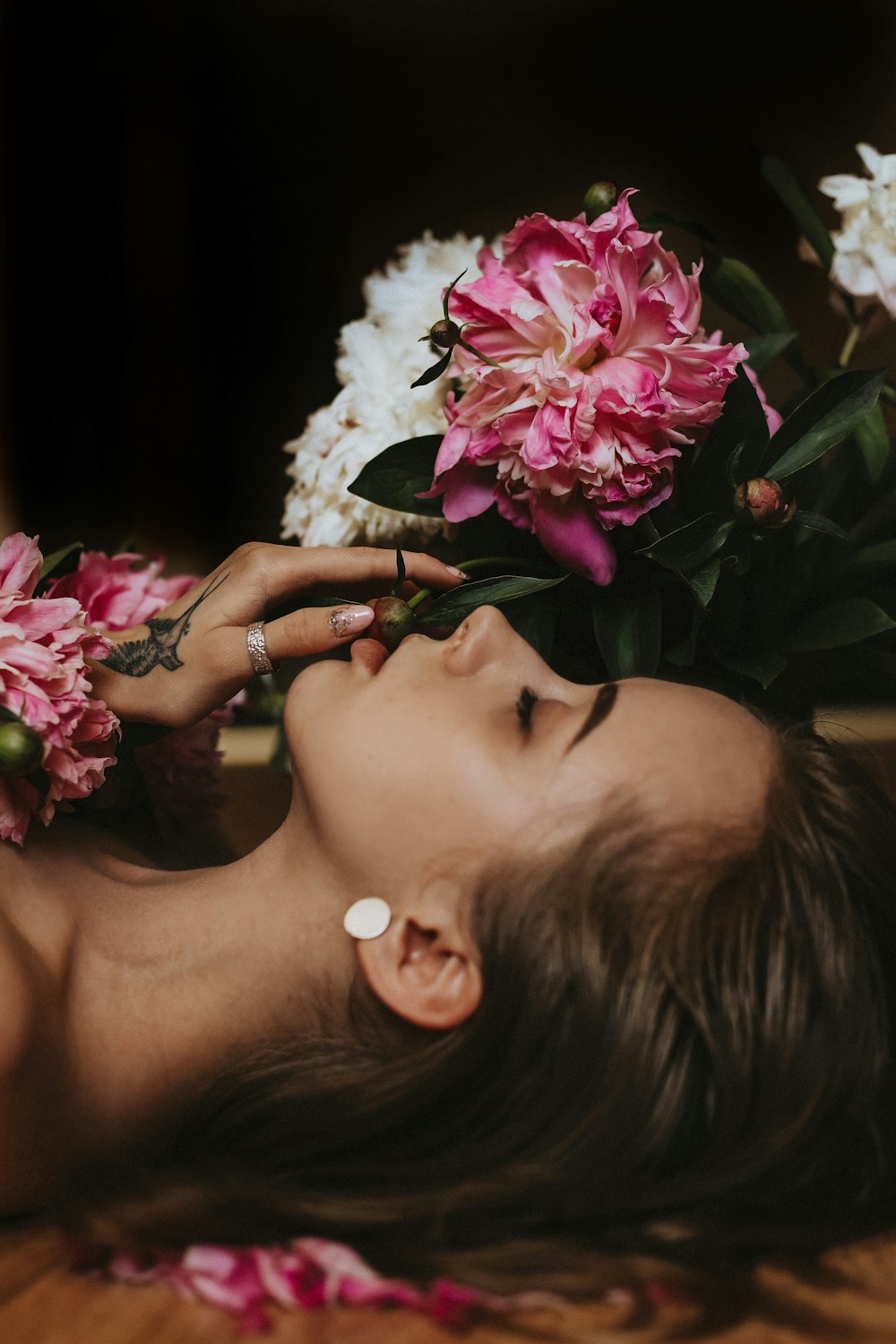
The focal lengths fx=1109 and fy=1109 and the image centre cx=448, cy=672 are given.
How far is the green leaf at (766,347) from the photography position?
2.49ft

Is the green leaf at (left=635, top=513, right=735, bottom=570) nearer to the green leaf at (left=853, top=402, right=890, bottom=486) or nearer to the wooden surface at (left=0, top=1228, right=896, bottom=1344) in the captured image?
the green leaf at (left=853, top=402, right=890, bottom=486)

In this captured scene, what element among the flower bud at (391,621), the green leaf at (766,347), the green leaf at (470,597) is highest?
the green leaf at (766,347)

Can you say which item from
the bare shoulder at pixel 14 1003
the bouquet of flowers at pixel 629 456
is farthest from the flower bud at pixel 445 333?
the bare shoulder at pixel 14 1003

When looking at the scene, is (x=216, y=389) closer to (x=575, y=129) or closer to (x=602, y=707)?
(x=575, y=129)

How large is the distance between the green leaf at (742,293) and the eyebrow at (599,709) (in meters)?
0.34

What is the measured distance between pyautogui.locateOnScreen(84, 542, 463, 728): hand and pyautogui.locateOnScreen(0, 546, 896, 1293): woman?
9 cm

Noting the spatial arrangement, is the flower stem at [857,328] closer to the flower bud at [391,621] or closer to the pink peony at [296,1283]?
the flower bud at [391,621]

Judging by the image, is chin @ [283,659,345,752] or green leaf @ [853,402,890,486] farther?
green leaf @ [853,402,890,486]

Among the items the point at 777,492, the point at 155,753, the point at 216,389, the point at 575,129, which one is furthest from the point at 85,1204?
the point at 575,129

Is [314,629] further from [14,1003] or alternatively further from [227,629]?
[14,1003]

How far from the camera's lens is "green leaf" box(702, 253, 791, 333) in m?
0.77

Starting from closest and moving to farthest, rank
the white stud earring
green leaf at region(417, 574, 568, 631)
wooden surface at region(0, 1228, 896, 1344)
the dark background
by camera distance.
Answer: wooden surface at region(0, 1228, 896, 1344) < the white stud earring < green leaf at region(417, 574, 568, 631) < the dark background

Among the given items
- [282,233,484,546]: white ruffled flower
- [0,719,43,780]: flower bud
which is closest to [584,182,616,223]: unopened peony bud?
[282,233,484,546]: white ruffled flower

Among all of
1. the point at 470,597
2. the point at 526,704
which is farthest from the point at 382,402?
the point at 526,704
